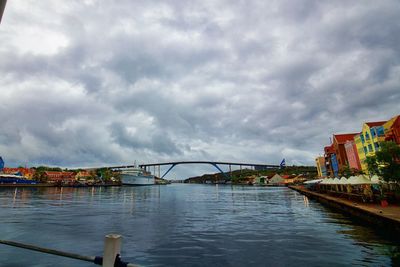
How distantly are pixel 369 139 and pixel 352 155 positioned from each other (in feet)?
48.6

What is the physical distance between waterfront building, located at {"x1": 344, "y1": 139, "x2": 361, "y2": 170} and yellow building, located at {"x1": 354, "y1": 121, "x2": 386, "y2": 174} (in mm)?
2987

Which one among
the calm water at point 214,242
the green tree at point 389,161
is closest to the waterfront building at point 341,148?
the green tree at point 389,161

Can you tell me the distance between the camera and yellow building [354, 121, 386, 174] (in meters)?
51.7

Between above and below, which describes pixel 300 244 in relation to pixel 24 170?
below

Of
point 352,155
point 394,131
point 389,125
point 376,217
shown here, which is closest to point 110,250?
point 376,217

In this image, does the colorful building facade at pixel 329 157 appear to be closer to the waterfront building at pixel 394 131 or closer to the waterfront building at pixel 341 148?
the waterfront building at pixel 341 148

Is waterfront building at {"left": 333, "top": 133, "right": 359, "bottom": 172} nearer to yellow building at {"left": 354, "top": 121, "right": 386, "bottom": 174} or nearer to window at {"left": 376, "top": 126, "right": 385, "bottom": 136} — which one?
yellow building at {"left": 354, "top": 121, "right": 386, "bottom": 174}

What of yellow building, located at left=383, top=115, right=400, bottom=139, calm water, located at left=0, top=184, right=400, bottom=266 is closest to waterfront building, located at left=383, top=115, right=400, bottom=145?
yellow building, located at left=383, top=115, right=400, bottom=139

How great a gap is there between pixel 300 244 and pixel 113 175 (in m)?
189

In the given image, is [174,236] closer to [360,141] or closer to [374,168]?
[374,168]

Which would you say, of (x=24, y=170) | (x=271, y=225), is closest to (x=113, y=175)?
(x=24, y=170)

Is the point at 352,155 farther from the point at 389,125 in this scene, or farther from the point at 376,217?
the point at 376,217

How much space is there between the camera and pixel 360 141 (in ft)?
202

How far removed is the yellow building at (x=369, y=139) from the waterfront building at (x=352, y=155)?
9.80 ft
